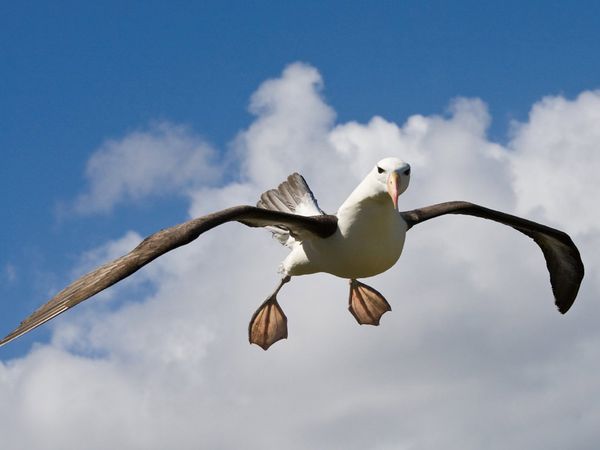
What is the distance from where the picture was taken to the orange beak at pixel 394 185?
1159 cm

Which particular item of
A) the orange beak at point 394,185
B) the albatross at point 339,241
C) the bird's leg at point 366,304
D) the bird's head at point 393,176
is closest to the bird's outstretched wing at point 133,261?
the albatross at point 339,241

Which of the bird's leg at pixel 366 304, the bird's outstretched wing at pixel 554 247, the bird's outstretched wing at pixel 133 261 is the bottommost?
the bird's outstretched wing at pixel 133 261

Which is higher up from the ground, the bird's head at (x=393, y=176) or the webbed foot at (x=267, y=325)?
the webbed foot at (x=267, y=325)

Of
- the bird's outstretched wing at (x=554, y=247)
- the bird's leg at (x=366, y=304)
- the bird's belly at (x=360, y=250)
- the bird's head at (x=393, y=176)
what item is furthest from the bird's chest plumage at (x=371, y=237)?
the bird's leg at (x=366, y=304)

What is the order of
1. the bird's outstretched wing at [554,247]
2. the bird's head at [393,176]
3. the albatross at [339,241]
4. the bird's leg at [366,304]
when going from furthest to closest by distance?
the bird's leg at [366,304], the bird's outstretched wing at [554,247], the bird's head at [393,176], the albatross at [339,241]

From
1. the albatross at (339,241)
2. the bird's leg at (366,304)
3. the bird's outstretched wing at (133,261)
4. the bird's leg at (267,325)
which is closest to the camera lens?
the bird's outstretched wing at (133,261)

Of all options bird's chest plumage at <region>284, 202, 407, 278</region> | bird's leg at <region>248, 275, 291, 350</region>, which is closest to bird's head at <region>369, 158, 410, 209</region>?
bird's chest plumage at <region>284, 202, 407, 278</region>

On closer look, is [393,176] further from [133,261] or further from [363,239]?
[133,261]

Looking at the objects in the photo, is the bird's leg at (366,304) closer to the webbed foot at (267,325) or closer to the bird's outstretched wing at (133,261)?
the webbed foot at (267,325)

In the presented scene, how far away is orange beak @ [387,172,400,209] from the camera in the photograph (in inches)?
456

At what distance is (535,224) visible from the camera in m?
15.3

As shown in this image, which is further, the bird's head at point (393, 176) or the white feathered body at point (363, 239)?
the white feathered body at point (363, 239)

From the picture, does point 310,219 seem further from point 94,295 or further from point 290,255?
point 94,295

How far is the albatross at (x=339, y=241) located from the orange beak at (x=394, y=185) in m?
0.01
